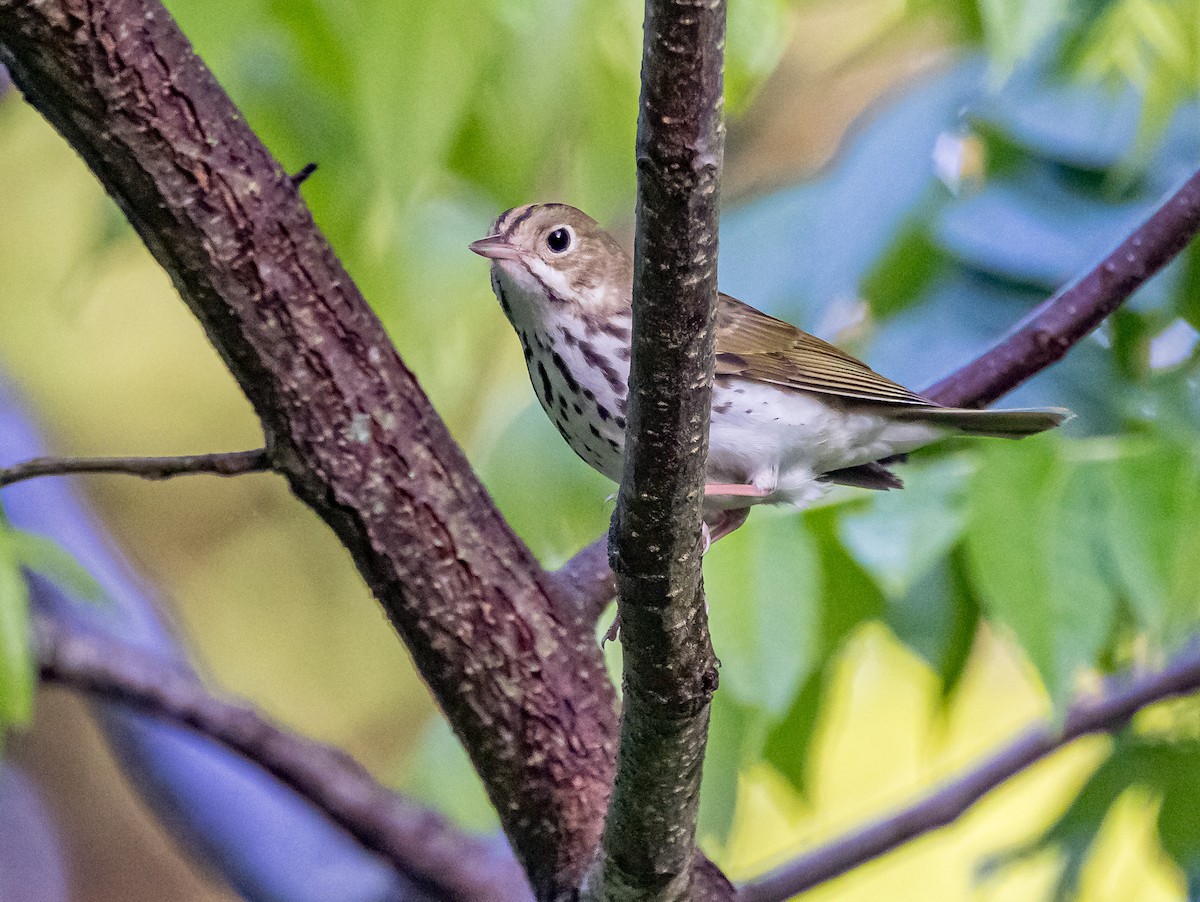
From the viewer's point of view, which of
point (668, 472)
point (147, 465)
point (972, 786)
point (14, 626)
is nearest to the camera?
point (668, 472)

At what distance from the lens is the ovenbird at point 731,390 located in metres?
1.89

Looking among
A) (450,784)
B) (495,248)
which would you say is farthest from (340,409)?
(450,784)

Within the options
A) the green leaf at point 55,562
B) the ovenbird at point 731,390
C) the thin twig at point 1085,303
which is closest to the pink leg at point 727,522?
the ovenbird at point 731,390

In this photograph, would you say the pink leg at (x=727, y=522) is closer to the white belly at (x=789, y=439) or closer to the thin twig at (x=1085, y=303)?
the white belly at (x=789, y=439)

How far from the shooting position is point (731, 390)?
2.01 metres

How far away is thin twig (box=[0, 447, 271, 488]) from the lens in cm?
161

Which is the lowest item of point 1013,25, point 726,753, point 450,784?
point 726,753

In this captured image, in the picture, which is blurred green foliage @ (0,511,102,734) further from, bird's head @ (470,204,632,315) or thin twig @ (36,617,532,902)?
bird's head @ (470,204,632,315)

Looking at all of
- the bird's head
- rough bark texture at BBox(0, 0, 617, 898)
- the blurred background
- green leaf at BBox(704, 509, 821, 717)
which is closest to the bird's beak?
the bird's head

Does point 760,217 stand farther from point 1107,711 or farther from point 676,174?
point 676,174

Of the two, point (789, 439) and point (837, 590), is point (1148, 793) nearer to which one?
point (837, 590)

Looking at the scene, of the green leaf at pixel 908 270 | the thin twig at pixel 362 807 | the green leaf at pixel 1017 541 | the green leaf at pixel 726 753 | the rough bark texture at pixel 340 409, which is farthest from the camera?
the green leaf at pixel 908 270

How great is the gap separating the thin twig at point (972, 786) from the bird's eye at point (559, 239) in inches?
42.6

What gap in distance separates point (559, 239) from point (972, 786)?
1291 mm
